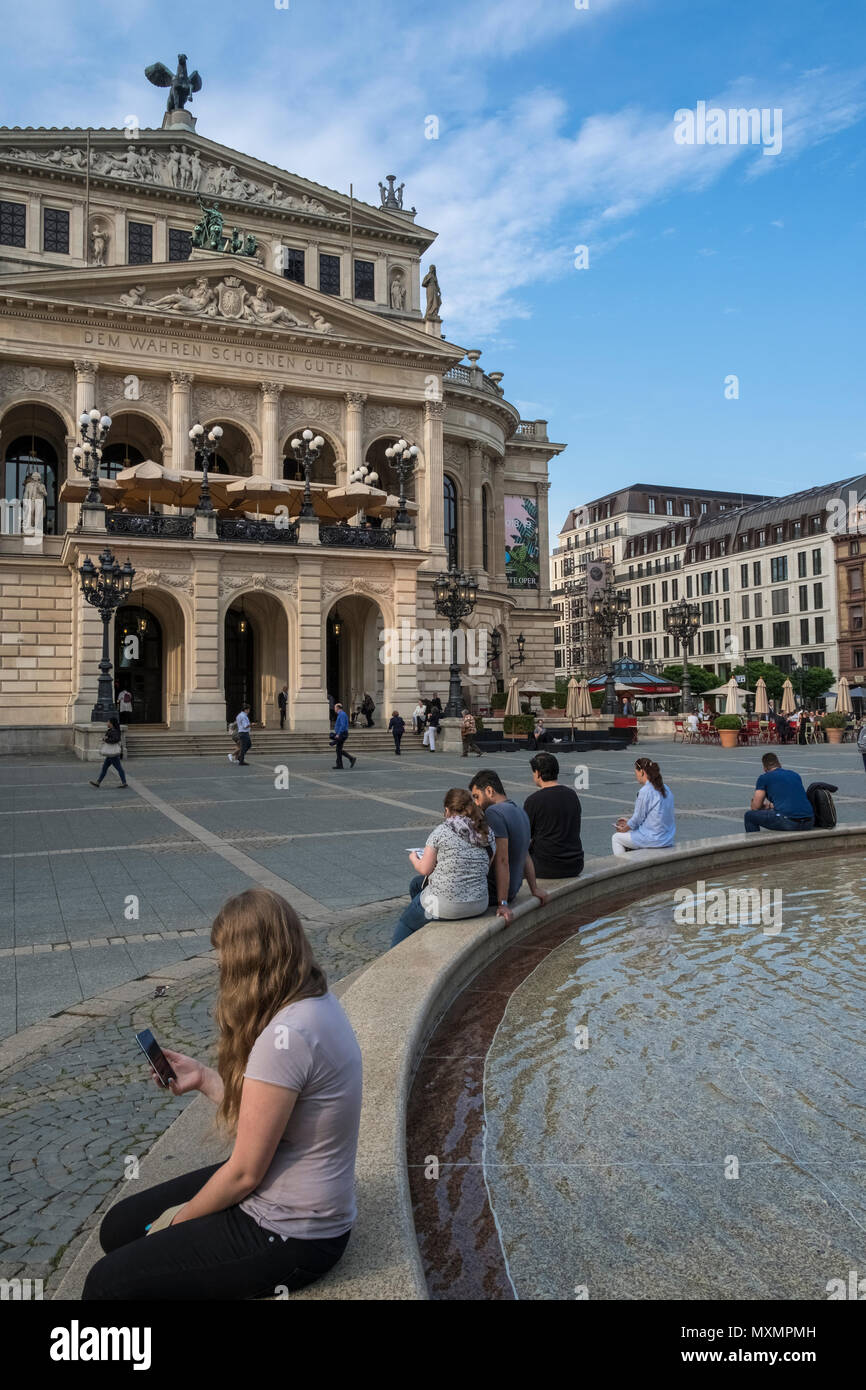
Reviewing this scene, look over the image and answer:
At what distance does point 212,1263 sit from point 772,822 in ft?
31.1

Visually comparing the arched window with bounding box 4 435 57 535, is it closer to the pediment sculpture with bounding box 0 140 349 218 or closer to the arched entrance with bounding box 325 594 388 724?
the arched entrance with bounding box 325 594 388 724

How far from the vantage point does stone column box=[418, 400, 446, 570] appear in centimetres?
4500

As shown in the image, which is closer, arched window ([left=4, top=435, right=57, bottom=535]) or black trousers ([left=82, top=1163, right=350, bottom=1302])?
black trousers ([left=82, top=1163, right=350, bottom=1302])

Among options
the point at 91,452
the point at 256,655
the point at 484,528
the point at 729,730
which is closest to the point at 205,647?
the point at 256,655

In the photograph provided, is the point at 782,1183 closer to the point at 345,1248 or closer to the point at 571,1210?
the point at 571,1210

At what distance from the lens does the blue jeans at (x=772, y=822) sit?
10828mm

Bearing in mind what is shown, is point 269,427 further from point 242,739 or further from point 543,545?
point 543,545

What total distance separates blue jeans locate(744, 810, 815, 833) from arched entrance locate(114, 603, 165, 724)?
3059cm

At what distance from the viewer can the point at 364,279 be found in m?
51.2

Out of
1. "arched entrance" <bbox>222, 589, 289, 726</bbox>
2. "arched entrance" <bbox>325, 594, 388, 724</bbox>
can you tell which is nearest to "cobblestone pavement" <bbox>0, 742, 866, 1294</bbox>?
"arched entrance" <bbox>222, 589, 289, 726</bbox>

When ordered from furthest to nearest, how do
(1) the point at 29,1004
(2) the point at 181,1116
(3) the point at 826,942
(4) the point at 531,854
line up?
(4) the point at 531,854 < (3) the point at 826,942 < (1) the point at 29,1004 < (2) the point at 181,1116

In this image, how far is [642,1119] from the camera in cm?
393
